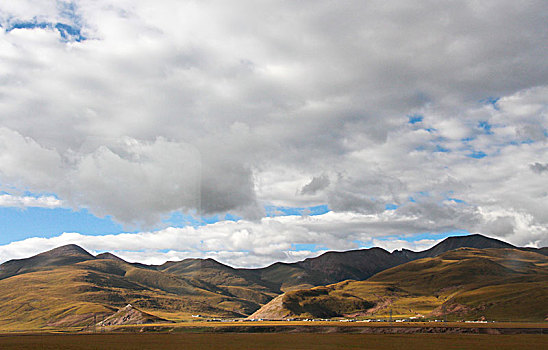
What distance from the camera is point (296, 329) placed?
190 m

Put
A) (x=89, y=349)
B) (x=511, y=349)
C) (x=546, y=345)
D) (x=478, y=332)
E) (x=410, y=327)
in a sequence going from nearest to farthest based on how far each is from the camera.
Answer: (x=511, y=349) → (x=546, y=345) → (x=89, y=349) → (x=478, y=332) → (x=410, y=327)

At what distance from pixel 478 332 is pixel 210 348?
99622 millimetres

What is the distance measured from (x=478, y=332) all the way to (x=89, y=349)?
124874 millimetres

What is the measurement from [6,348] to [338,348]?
89638 mm

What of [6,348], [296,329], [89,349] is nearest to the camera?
[89,349]

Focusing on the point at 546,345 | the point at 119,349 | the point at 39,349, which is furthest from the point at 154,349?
the point at 546,345

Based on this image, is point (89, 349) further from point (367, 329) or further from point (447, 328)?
point (447, 328)

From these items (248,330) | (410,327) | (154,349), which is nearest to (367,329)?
(410,327)

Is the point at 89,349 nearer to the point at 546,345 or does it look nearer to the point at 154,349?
the point at 154,349

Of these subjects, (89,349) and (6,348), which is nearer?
(89,349)

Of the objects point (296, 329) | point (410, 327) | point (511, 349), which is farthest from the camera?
point (296, 329)

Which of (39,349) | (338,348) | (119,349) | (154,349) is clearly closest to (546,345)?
(338,348)

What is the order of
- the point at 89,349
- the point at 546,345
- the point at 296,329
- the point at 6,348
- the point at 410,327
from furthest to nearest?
1. the point at 296,329
2. the point at 410,327
3. the point at 6,348
4. the point at 89,349
5. the point at 546,345

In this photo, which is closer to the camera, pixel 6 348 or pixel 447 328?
pixel 6 348
